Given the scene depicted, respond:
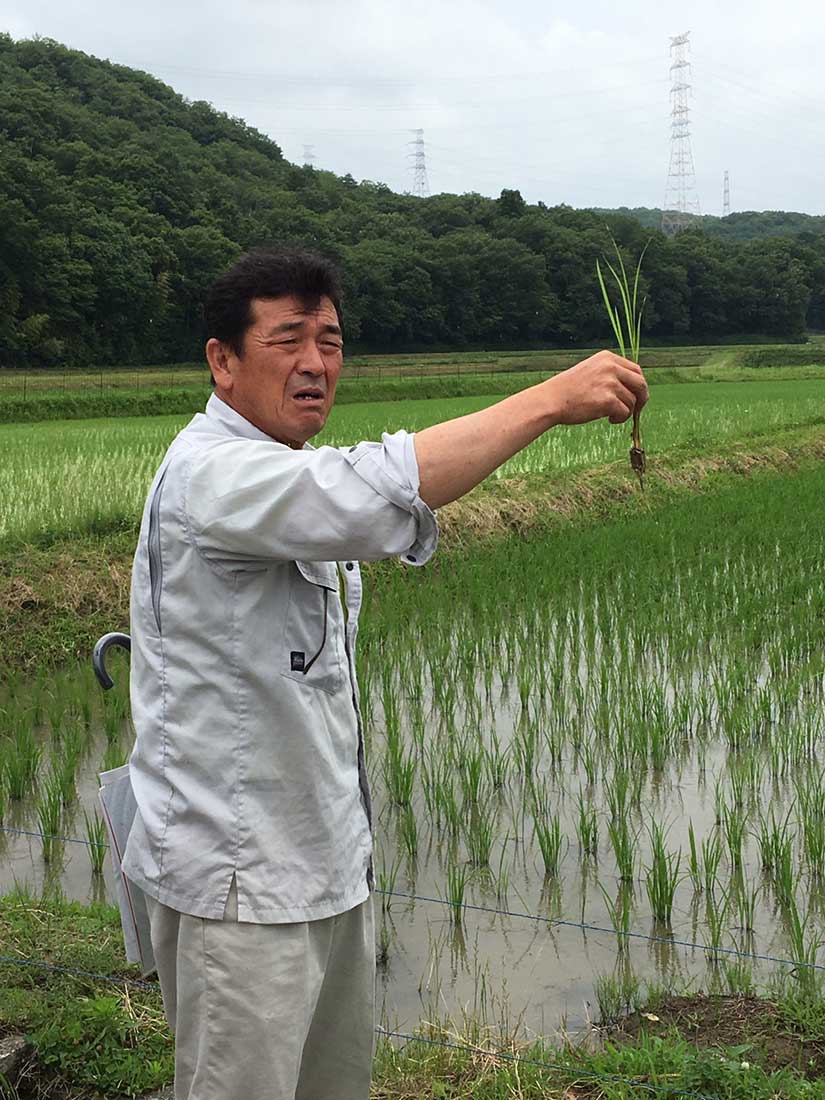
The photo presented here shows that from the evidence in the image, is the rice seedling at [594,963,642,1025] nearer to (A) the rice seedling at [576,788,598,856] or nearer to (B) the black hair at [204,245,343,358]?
(A) the rice seedling at [576,788,598,856]

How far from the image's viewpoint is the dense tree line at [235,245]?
32938 mm

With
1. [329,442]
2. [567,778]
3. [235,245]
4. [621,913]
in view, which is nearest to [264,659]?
[621,913]

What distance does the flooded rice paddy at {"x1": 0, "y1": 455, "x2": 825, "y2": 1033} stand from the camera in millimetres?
3109

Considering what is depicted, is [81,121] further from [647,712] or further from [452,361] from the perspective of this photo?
[647,712]

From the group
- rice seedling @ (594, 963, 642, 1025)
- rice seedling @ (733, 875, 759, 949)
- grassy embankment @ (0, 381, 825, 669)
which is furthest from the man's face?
grassy embankment @ (0, 381, 825, 669)

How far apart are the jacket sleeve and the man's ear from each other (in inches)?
9.5

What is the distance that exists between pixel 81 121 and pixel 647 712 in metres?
41.4

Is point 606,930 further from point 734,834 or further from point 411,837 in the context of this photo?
point 411,837

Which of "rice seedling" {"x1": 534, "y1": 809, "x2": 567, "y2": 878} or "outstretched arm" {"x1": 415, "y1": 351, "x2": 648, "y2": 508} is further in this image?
"rice seedling" {"x1": 534, "y1": 809, "x2": 567, "y2": 878}

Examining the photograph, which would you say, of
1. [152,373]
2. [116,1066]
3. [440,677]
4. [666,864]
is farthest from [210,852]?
[152,373]

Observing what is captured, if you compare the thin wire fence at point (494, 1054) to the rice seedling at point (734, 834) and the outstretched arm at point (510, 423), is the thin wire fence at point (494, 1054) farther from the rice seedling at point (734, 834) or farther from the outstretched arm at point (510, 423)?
the outstretched arm at point (510, 423)

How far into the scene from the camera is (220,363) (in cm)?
164

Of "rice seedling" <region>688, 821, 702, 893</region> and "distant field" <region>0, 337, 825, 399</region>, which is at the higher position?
"distant field" <region>0, 337, 825, 399</region>

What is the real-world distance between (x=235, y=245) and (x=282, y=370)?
36.3m
